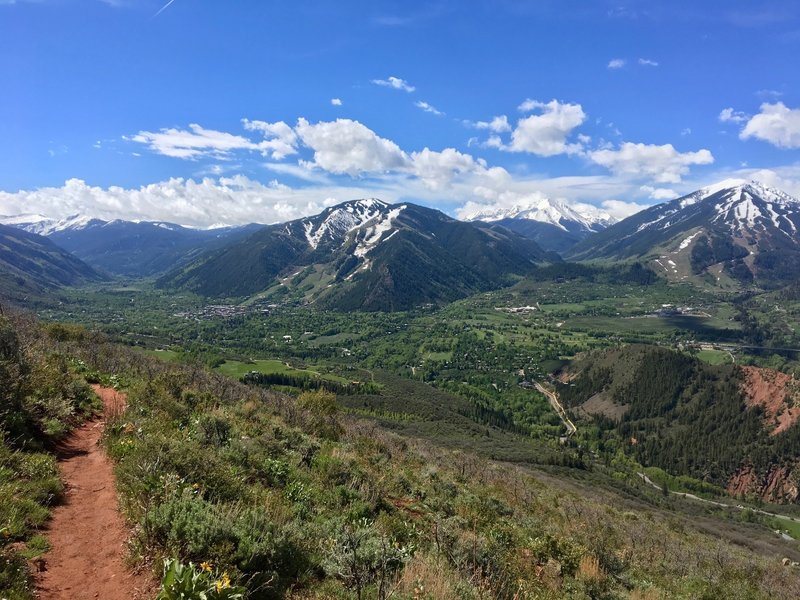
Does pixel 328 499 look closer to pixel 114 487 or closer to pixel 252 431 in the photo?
pixel 114 487

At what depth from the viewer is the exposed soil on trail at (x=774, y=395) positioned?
4678 inches

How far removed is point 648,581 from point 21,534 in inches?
685

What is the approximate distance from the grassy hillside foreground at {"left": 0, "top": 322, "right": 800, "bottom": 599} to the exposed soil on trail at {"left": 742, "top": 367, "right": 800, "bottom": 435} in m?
131

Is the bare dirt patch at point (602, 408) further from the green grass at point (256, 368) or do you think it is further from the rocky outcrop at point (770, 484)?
the green grass at point (256, 368)

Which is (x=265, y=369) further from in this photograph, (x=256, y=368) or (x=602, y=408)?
(x=602, y=408)

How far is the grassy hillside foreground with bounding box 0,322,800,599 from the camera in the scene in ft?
23.3

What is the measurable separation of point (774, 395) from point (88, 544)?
563ft

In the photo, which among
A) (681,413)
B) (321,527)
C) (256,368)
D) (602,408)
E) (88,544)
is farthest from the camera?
(256,368)

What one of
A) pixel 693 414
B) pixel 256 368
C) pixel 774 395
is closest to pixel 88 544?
pixel 256 368

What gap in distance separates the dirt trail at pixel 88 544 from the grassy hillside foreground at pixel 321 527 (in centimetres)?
39

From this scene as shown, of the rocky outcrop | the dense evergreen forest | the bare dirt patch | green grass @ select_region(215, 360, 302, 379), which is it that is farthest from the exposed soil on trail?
green grass @ select_region(215, 360, 302, 379)

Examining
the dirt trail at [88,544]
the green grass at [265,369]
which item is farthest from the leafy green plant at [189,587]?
the green grass at [265,369]

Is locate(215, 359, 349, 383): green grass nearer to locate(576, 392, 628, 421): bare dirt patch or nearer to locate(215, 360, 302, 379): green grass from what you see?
locate(215, 360, 302, 379): green grass

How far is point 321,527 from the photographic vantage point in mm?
9445
